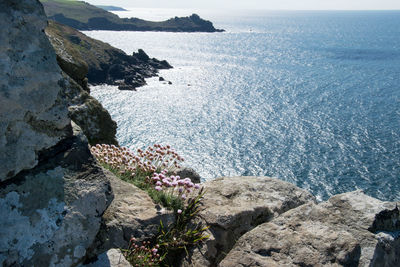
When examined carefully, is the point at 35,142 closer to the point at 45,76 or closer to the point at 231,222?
the point at 45,76

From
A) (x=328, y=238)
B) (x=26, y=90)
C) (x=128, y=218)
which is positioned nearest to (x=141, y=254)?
(x=128, y=218)

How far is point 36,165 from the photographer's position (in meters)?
5.98

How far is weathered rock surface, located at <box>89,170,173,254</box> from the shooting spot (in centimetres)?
748

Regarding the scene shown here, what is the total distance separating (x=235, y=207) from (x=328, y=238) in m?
2.81

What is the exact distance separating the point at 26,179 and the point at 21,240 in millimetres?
999

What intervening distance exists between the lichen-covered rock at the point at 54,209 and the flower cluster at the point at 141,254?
1.74 m

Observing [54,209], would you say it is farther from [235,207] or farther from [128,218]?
A: [235,207]

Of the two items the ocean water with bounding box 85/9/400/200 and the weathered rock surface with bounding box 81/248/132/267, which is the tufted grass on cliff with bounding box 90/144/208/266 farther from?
the ocean water with bounding box 85/9/400/200

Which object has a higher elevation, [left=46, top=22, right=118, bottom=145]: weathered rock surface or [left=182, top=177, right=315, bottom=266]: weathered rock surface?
[left=46, top=22, right=118, bottom=145]: weathered rock surface

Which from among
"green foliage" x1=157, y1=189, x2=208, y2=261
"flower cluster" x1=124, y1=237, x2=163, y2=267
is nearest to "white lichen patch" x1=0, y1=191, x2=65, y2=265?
"flower cluster" x1=124, y1=237, x2=163, y2=267

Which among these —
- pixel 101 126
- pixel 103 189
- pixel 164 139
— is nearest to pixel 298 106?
pixel 164 139

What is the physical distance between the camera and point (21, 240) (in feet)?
17.7

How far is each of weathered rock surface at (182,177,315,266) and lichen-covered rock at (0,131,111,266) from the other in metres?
3.28

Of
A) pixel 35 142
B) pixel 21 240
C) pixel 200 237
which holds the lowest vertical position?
pixel 200 237
